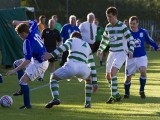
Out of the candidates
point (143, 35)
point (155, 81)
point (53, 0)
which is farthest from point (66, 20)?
Answer: point (143, 35)

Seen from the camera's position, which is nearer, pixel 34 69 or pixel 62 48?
pixel 62 48

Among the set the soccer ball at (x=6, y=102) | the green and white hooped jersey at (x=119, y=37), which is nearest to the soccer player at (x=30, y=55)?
the soccer ball at (x=6, y=102)

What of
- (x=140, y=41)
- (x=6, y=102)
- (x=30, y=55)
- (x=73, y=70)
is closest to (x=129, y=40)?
(x=140, y=41)

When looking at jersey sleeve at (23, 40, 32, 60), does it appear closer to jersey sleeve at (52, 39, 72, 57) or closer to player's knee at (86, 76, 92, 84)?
jersey sleeve at (52, 39, 72, 57)

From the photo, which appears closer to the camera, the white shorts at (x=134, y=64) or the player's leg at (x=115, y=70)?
the player's leg at (x=115, y=70)

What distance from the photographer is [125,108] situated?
11.0 meters

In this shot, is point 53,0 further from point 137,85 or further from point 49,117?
point 49,117

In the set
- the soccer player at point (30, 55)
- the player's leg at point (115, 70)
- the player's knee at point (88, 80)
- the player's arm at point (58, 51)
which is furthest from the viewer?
the player's leg at point (115, 70)

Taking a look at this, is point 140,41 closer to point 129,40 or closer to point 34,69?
point 129,40

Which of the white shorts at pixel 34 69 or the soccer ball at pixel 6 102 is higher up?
the white shorts at pixel 34 69

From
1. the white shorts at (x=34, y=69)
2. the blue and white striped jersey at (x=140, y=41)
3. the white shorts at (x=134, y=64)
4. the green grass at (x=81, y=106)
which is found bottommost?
the green grass at (x=81, y=106)

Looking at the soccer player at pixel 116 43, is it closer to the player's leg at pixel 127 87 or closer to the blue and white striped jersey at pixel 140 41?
the player's leg at pixel 127 87

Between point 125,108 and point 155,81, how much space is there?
6378mm

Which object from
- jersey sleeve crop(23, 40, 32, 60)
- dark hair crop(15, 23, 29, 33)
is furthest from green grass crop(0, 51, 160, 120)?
dark hair crop(15, 23, 29, 33)
